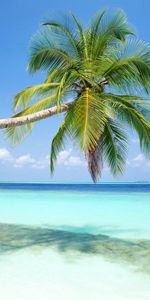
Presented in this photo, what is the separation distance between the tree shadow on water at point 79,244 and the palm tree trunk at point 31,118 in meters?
2.15

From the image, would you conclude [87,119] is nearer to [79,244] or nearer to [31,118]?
[31,118]

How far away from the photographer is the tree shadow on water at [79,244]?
599 cm

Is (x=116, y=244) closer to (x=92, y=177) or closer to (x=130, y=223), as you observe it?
(x=92, y=177)

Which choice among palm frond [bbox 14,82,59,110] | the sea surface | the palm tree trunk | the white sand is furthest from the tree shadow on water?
palm frond [bbox 14,82,59,110]

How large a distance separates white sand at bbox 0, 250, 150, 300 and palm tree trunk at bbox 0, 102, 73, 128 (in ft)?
6.86

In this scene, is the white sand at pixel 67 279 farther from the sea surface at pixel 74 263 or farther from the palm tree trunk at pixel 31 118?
the palm tree trunk at pixel 31 118

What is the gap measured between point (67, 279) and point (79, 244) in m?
2.25

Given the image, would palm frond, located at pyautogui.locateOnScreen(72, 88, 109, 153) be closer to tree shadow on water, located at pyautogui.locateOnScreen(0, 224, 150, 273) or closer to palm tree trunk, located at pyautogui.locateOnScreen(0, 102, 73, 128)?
palm tree trunk, located at pyautogui.locateOnScreen(0, 102, 73, 128)

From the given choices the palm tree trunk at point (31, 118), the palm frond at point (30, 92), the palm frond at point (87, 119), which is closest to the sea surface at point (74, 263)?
the palm frond at point (87, 119)

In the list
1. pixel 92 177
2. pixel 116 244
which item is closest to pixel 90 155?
pixel 92 177

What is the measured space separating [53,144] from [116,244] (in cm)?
224

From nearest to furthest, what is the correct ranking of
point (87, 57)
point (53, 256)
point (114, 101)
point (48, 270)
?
1. point (48, 270)
2. point (53, 256)
3. point (114, 101)
4. point (87, 57)

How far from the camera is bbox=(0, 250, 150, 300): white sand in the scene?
4.16 metres

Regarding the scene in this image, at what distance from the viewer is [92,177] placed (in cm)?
728
